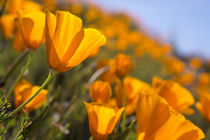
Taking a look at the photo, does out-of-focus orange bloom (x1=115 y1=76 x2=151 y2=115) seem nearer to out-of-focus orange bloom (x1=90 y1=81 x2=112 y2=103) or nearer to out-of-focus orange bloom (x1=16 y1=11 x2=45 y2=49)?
out-of-focus orange bloom (x1=90 y1=81 x2=112 y2=103)

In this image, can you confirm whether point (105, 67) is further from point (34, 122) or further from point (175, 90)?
point (34, 122)

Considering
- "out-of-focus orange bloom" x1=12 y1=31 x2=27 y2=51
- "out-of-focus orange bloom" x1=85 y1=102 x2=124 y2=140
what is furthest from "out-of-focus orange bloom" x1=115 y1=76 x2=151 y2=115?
"out-of-focus orange bloom" x1=12 y1=31 x2=27 y2=51

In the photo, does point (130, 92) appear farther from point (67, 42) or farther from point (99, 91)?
point (67, 42)

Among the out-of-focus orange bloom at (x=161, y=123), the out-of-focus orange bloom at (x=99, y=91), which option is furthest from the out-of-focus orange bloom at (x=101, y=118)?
the out-of-focus orange bloom at (x=99, y=91)

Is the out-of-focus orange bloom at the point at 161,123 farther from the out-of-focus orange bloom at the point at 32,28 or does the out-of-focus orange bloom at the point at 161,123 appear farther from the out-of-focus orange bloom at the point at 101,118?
the out-of-focus orange bloom at the point at 32,28

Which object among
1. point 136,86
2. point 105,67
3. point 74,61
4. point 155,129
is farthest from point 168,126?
point 105,67

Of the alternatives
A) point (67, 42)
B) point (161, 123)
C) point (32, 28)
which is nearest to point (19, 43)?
point (32, 28)
